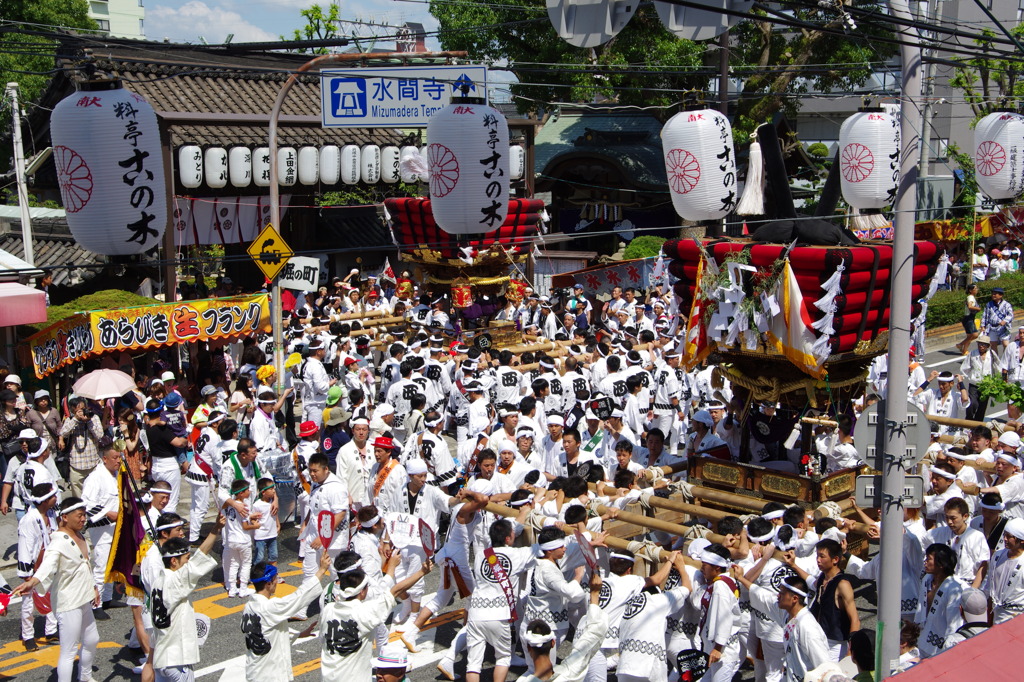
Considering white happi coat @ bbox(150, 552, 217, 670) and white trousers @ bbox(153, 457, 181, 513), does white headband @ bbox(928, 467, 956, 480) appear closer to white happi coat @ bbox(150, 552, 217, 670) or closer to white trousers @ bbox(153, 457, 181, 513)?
white happi coat @ bbox(150, 552, 217, 670)

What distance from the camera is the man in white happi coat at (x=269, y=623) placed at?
280 inches

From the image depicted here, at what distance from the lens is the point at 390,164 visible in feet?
79.0

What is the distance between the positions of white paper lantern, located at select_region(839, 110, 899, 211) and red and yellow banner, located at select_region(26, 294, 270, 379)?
28.2 feet

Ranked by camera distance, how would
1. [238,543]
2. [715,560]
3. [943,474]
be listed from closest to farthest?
[715,560] < [943,474] < [238,543]

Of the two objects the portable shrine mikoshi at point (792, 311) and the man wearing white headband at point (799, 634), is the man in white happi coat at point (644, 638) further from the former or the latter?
the portable shrine mikoshi at point (792, 311)

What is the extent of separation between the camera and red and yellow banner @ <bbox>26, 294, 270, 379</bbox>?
44.4 ft

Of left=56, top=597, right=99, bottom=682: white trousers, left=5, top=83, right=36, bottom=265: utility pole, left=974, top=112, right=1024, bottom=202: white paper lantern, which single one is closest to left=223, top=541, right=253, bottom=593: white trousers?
left=56, top=597, right=99, bottom=682: white trousers

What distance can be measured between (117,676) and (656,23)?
20.9 m

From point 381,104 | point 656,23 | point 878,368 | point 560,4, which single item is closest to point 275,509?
point 560,4

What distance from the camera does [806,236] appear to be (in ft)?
31.8

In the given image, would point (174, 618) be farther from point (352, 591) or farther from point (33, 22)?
point (33, 22)

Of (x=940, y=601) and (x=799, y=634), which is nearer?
(x=799, y=634)

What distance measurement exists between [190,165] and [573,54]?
10.5m

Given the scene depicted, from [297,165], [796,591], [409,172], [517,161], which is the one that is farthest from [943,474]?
[517,161]
